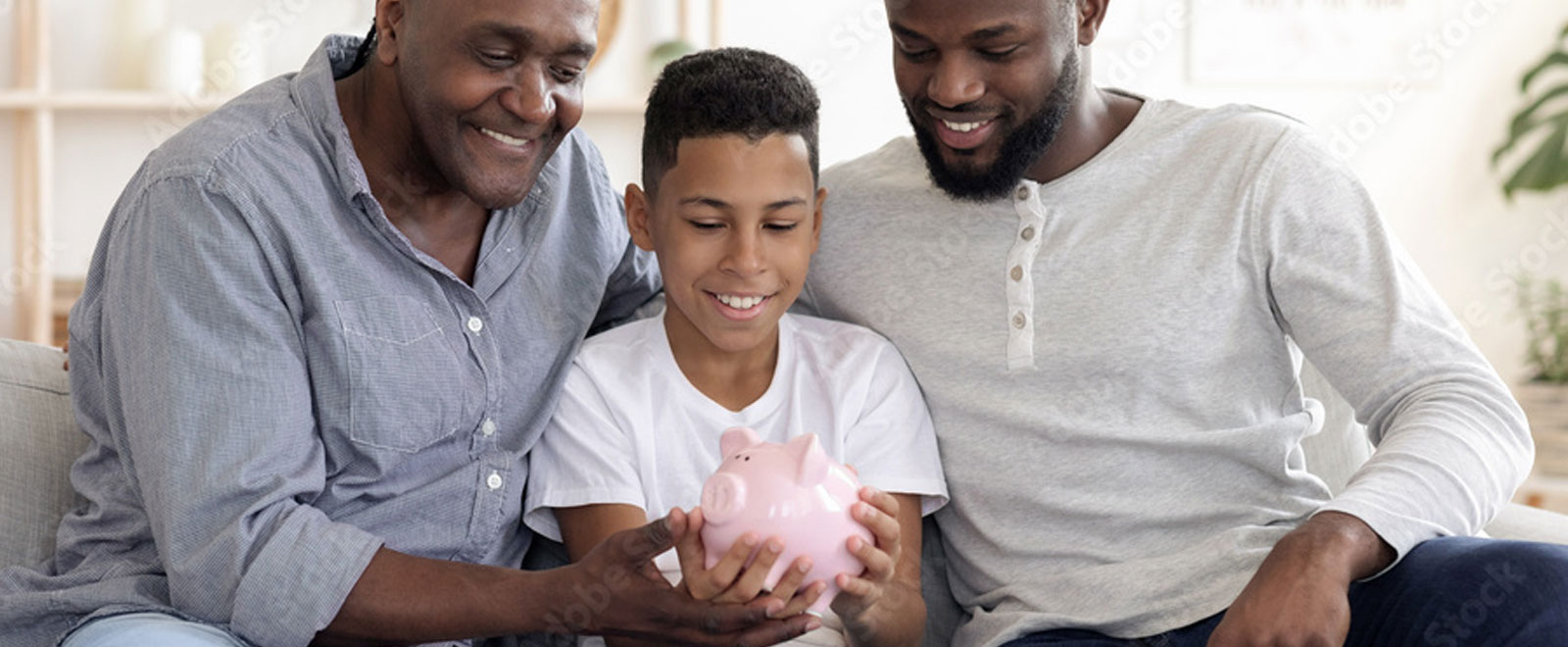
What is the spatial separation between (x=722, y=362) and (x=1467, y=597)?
2.80ft

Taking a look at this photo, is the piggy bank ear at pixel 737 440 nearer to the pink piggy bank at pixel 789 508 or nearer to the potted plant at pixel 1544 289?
the pink piggy bank at pixel 789 508

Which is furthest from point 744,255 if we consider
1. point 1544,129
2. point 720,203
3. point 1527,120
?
point 1544,129

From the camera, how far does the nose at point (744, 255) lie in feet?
5.47

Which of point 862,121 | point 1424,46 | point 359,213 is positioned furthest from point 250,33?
point 1424,46

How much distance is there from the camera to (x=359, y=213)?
1.62 m

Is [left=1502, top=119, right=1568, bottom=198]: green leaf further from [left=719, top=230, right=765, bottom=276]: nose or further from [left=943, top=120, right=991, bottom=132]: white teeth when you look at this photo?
[left=719, top=230, right=765, bottom=276]: nose

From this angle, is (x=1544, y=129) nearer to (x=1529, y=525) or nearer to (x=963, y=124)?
(x=1529, y=525)

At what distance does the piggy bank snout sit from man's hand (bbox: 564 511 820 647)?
3 cm

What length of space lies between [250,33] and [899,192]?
8.28 feet

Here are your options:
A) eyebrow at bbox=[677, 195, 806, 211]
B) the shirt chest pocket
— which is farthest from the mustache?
the shirt chest pocket

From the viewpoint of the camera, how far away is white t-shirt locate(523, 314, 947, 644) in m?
1.71

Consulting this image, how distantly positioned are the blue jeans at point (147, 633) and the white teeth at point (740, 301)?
63 cm

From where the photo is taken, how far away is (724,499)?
4.50 feet

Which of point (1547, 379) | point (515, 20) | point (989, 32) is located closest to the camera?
point (515, 20)
